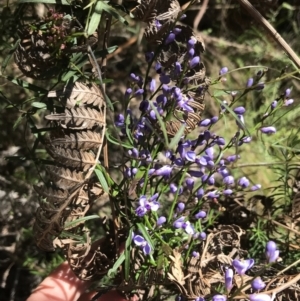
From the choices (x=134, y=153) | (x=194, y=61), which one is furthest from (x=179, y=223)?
(x=194, y=61)

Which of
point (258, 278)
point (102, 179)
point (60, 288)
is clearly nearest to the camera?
point (258, 278)

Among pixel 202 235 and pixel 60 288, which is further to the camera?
pixel 60 288

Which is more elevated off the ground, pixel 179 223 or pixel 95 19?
pixel 95 19

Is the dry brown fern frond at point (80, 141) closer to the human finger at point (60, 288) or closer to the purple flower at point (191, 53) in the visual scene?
the purple flower at point (191, 53)

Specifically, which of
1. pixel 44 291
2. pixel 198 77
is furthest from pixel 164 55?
pixel 44 291

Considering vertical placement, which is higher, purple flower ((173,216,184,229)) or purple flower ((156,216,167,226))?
purple flower ((156,216,167,226))

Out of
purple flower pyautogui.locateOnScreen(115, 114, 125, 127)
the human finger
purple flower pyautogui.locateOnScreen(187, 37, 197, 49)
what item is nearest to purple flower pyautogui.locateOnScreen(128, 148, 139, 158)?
purple flower pyautogui.locateOnScreen(115, 114, 125, 127)

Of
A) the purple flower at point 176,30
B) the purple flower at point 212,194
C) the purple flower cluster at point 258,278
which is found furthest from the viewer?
the purple flower at point 212,194

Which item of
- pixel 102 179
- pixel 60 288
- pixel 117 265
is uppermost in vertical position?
pixel 102 179

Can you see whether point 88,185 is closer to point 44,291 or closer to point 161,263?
point 161,263

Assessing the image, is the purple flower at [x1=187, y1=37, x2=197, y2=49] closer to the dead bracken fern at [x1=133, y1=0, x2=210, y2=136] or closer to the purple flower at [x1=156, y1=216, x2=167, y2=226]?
the dead bracken fern at [x1=133, y1=0, x2=210, y2=136]

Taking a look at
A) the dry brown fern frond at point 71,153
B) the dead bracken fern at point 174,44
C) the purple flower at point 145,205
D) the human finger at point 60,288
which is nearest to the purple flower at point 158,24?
the dead bracken fern at point 174,44

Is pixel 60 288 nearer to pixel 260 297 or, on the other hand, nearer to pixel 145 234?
pixel 145 234
